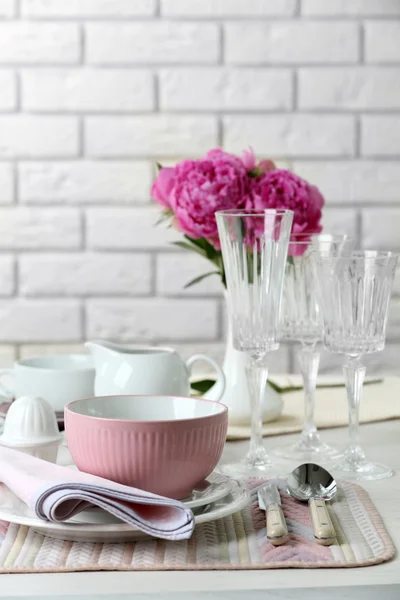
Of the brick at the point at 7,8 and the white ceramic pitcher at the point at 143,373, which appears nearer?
the white ceramic pitcher at the point at 143,373

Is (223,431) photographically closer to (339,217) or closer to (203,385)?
(203,385)

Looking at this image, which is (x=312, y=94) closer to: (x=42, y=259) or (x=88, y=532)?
(x=42, y=259)

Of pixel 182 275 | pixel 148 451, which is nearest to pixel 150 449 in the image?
pixel 148 451

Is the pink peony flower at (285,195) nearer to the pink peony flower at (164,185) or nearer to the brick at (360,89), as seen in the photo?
the pink peony flower at (164,185)

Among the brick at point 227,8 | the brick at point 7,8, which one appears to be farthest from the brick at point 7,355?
the brick at point 227,8

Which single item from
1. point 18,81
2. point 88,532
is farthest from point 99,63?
point 88,532

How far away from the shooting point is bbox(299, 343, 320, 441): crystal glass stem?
115 cm

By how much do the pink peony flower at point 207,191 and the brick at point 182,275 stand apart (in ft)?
3.44

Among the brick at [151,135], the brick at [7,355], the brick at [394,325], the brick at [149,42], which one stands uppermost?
the brick at [149,42]

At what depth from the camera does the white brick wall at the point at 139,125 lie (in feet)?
7.65

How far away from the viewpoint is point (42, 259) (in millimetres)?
2346

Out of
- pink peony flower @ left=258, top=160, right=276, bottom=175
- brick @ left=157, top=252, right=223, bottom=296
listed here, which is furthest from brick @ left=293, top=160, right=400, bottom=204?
pink peony flower @ left=258, top=160, right=276, bottom=175

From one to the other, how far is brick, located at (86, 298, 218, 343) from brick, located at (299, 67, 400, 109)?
642mm

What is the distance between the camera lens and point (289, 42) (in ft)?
7.68
